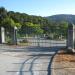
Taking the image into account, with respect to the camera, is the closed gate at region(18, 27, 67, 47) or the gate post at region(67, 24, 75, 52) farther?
the closed gate at region(18, 27, 67, 47)

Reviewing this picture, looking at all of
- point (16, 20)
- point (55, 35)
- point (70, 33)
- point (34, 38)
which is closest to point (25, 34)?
point (34, 38)

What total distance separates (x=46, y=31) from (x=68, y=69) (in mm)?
27283

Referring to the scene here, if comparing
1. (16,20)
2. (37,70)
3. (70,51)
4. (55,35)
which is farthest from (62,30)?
(16,20)

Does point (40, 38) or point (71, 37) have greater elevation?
point (71, 37)

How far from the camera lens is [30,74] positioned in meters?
13.8

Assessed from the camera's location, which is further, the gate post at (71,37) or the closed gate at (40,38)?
the closed gate at (40,38)

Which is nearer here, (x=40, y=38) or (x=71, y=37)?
(x=71, y=37)

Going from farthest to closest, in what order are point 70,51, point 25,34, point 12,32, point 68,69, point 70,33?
1. point 25,34
2. point 12,32
3. point 70,33
4. point 70,51
5. point 68,69

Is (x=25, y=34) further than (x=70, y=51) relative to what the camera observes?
Yes

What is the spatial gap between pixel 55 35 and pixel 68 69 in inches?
1078

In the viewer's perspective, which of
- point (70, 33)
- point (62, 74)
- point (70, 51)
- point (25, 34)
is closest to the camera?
point (62, 74)

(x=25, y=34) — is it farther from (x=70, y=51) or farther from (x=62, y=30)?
(x=70, y=51)

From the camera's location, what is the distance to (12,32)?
36.8m

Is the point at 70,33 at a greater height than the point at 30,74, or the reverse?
the point at 70,33
